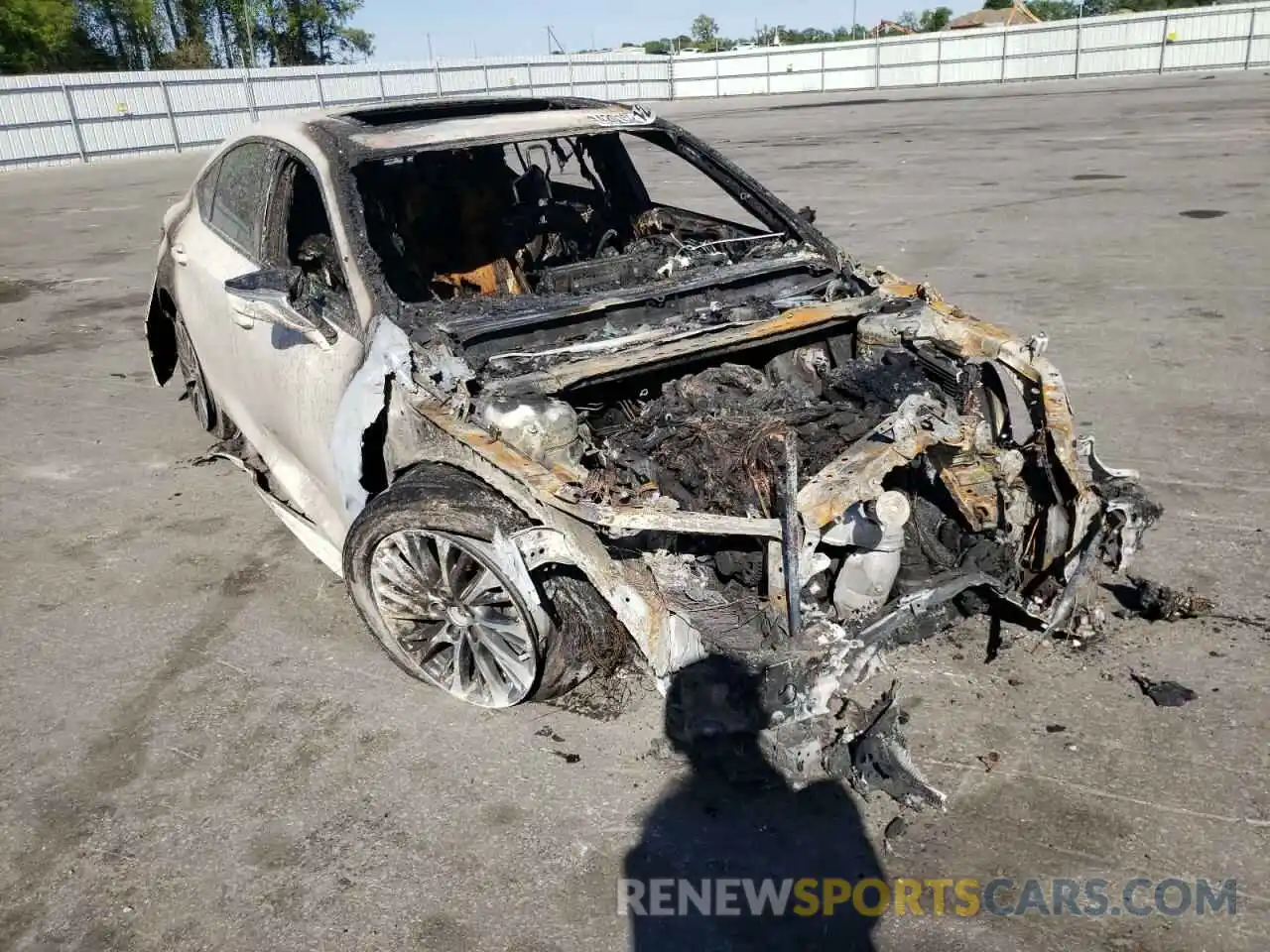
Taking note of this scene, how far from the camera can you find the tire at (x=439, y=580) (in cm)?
294

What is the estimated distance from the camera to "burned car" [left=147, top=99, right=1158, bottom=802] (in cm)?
279

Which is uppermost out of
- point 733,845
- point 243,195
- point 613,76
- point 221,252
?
point 613,76

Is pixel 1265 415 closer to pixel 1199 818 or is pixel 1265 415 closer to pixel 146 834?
pixel 1199 818

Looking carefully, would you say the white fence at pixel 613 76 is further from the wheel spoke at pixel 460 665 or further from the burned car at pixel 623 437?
the wheel spoke at pixel 460 665

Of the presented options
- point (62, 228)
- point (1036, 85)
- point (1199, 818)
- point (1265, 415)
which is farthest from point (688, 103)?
point (1199, 818)

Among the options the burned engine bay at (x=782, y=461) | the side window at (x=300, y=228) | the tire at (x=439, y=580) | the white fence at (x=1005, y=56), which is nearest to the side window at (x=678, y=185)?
the side window at (x=300, y=228)

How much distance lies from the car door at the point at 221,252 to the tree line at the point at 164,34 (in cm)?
4405

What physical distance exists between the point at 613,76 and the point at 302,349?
3801cm

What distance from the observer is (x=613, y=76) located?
1512 inches

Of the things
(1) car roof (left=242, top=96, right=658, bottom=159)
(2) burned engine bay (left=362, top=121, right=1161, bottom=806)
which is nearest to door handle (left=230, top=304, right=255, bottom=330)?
(2) burned engine bay (left=362, top=121, right=1161, bottom=806)

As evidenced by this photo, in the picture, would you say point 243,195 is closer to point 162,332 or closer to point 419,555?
point 162,332

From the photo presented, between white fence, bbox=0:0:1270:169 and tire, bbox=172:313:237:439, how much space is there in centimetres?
1552

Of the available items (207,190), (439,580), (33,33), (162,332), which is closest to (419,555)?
(439,580)

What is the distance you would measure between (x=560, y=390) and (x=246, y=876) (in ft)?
5.55
